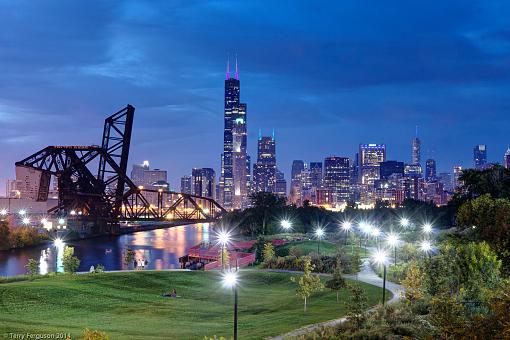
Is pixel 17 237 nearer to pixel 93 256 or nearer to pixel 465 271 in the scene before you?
pixel 93 256

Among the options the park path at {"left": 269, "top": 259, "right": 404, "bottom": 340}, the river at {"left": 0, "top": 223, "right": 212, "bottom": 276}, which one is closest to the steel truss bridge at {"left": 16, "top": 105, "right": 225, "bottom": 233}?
the river at {"left": 0, "top": 223, "right": 212, "bottom": 276}

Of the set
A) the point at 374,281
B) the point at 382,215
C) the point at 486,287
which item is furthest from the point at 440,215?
the point at 486,287

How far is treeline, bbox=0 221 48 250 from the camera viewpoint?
8088cm

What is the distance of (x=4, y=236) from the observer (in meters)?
80.9

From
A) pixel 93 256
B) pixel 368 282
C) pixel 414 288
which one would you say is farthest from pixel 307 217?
pixel 414 288

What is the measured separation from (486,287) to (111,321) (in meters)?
17.5

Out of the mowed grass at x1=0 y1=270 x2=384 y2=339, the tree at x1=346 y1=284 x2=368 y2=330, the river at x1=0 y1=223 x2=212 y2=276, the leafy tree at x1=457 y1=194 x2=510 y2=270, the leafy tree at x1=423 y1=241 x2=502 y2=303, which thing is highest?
the leafy tree at x1=457 y1=194 x2=510 y2=270

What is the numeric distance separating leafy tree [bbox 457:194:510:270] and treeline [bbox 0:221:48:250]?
6720 centimetres

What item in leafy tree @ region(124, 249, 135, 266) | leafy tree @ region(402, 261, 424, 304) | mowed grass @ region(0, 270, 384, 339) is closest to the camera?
mowed grass @ region(0, 270, 384, 339)

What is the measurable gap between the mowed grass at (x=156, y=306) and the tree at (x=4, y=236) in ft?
148

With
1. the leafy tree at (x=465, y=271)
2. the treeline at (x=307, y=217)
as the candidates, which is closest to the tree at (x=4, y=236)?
the treeline at (x=307, y=217)

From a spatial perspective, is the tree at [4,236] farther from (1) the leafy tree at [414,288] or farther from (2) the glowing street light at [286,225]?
(1) the leafy tree at [414,288]

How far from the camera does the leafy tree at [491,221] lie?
31062 mm

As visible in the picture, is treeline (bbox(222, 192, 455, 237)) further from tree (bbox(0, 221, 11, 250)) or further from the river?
tree (bbox(0, 221, 11, 250))
